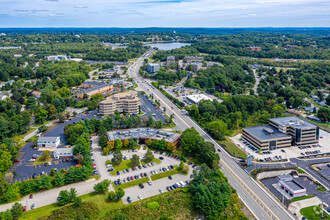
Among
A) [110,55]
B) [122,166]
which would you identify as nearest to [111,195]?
[122,166]

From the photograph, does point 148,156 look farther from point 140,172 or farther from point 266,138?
point 266,138

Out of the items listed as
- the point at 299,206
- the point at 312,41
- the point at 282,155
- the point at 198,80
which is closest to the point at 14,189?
the point at 299,206

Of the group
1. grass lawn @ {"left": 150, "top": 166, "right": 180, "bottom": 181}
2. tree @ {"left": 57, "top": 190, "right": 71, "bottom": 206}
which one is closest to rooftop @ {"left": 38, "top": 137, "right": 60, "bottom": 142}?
tree @ {"left": 57, "top": 190, "right": 71, "bottom": 206}

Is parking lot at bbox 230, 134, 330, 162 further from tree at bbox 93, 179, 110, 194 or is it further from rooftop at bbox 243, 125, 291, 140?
tree at bbox 93, 179, 110, 194

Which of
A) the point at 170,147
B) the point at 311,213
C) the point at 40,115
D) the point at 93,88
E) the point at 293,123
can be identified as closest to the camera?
the point at 311,213

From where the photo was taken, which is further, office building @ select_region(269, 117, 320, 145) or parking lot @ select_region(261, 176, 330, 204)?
office building @ select_region(269, 117, 320, 145)

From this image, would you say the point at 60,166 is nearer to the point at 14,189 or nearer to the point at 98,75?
the point at 14,189
